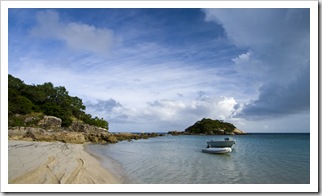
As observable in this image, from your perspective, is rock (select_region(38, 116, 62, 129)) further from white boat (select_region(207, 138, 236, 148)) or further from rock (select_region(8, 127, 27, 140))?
white boat (select_region(207, 138, 236, 148))

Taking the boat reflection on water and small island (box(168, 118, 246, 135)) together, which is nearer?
the boat reflection on water

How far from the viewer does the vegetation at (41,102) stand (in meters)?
24.9

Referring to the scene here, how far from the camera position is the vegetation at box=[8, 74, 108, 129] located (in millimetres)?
24869

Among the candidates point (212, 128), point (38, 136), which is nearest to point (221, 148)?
point (38, 136)

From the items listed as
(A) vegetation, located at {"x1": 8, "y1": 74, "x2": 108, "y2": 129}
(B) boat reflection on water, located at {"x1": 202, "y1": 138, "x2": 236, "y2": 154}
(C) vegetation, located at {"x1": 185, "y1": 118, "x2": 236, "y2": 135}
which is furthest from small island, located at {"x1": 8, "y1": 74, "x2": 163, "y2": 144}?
(C) vegetation, located at {"x1": 185, "y1": 118, "x2": 236, "y2": 135}

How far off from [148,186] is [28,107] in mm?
24918

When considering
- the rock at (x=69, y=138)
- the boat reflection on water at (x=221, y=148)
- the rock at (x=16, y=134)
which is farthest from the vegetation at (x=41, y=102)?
the boat reflection on water at (x=221, y=148)

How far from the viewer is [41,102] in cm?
3145

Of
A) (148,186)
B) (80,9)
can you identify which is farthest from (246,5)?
(148,186)

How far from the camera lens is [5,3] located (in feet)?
18.6

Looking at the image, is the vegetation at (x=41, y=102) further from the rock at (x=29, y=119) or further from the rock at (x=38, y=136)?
the rock at (x=38, y=136)

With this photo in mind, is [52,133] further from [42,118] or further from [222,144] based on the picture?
[222,144]

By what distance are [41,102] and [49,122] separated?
22.6ft

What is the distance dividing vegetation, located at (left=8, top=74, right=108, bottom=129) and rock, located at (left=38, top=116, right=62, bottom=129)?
5.74 ft
